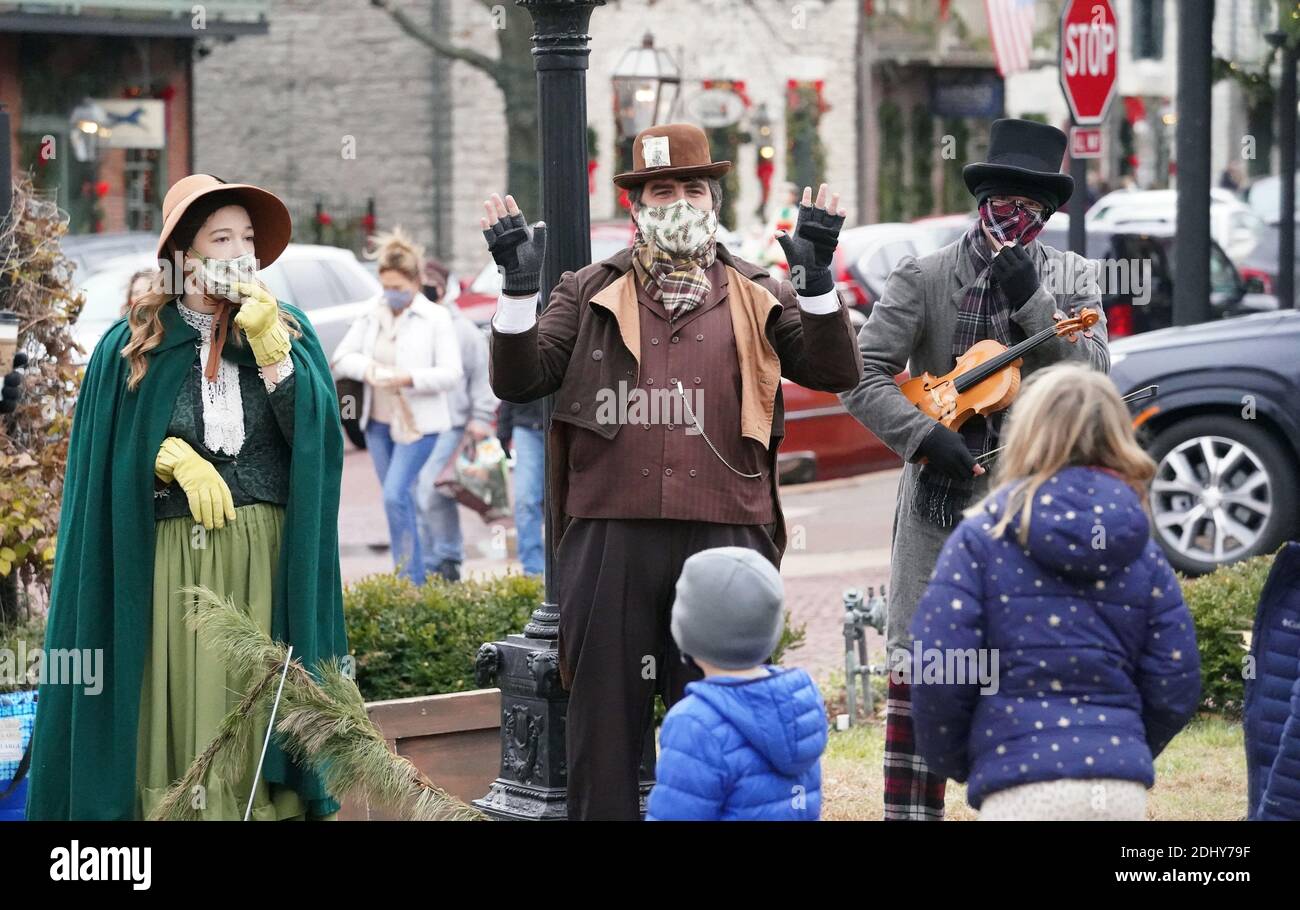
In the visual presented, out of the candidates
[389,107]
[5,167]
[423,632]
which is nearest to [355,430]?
[423,632]

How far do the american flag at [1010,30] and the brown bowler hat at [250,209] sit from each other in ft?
90.2

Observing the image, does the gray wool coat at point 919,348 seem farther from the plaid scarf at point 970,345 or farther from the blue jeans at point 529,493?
the blue jeans at point 529,493

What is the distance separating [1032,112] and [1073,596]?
111 feet

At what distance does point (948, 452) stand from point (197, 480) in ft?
6.67

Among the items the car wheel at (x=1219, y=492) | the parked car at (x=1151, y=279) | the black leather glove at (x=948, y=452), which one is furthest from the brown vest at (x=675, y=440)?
the parked car at (x=1151, y=279)

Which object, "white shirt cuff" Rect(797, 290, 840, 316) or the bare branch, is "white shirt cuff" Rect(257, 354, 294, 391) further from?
the bare branch

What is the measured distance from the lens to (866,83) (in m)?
35.3

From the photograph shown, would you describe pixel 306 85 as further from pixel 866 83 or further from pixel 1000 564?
pixel 1000 564

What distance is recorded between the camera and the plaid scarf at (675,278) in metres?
5.40

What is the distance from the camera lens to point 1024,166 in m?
5.79

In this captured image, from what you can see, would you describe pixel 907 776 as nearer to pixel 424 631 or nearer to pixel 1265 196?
pixel 424 631

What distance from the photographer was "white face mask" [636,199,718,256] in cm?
539

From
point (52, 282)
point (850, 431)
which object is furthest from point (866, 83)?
point (52, 282)

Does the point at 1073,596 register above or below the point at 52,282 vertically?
below
